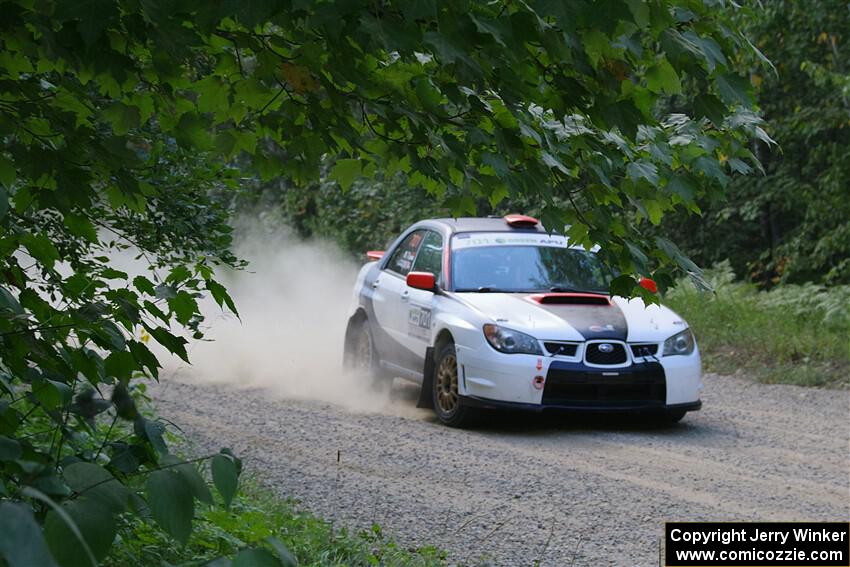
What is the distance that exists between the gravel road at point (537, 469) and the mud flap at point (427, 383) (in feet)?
0.44

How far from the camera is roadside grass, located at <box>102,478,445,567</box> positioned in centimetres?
482

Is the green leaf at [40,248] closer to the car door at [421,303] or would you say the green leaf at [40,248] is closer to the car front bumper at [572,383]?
the car front bumper at [572,383]

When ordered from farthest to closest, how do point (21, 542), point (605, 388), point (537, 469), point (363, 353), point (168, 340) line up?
point (363, 353), point (605, 388), point (537, 469), point (168, 340), point (21, 542)

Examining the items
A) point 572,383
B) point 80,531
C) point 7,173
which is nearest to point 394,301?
point 572,383

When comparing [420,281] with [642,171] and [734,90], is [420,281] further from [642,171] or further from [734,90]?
[734,90]

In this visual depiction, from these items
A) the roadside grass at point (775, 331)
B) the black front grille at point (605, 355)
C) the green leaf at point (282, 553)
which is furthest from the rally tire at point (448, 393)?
the green leaf at point (282, 553)

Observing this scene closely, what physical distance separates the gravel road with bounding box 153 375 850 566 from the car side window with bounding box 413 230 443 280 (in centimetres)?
132

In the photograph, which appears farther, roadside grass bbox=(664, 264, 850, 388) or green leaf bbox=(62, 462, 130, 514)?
roadside grass bbox=(664, 264, 850, 388)

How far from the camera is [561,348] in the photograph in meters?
9.87

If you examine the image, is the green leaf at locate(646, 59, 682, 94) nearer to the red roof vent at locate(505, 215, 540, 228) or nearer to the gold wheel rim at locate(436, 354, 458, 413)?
the gold wheel rim at locate(436, 354, 458, 413)

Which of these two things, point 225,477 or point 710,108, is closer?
point 225,477

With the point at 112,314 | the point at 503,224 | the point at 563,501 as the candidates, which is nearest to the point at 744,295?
the point at 503,224

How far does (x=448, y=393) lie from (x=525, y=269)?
152 centimetres

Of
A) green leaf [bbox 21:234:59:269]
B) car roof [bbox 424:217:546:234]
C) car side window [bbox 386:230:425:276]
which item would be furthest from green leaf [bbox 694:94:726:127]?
car side window [bbox 386:230:425:276]
